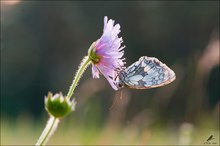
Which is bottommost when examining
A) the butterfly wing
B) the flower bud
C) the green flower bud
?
the butterfly wing

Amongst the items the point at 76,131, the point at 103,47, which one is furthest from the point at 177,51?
the point at 103,47

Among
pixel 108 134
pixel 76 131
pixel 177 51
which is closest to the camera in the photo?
pixel 108 134

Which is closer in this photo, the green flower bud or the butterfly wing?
the green flower bud

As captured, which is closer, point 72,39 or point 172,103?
point 172,103

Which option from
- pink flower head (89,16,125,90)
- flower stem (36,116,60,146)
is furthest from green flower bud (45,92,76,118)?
pink flower head (89,16,125,90)

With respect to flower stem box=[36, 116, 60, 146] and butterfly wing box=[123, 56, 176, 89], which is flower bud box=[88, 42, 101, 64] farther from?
flower stem box=[36, 116, 60, 146]

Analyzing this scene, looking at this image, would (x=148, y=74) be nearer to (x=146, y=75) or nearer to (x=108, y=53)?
(x=146, y=75)

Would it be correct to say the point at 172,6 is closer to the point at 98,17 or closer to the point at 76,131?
the point at 98,17
